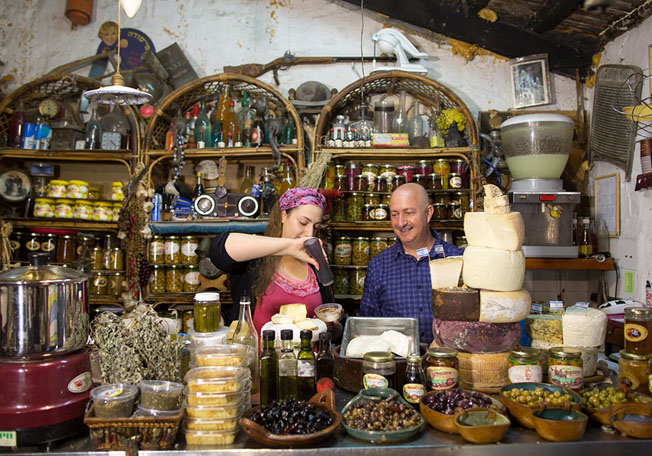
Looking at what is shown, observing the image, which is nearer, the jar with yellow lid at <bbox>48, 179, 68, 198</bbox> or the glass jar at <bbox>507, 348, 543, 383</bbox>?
the glass jar at <bbox>507, 348, 543, 383</bbox>

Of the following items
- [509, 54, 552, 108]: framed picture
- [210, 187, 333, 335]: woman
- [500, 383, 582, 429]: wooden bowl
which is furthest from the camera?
[509, 54, 552, 108]: framed picture

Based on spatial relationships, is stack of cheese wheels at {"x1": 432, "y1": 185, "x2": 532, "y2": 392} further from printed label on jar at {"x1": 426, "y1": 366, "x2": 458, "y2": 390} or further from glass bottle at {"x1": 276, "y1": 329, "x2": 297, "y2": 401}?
glass bottle at {"x1": 276, "y1": 329, "x2": 297, "y2": 401}

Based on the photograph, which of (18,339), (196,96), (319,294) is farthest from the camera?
(196,96)

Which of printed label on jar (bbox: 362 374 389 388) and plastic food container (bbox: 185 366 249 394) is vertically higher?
plastic food container (bbox: 185 366 249 394)

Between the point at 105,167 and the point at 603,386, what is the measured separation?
4.37m

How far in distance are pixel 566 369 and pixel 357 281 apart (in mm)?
2504

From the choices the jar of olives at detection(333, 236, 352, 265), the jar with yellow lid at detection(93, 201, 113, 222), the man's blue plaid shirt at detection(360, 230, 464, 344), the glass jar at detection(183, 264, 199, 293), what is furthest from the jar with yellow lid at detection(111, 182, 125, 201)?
the man's blue plaid shirt at detection(360, 230, 464, 344)

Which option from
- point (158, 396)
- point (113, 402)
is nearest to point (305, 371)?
point (158, 396)

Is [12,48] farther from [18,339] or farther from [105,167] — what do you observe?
[18,339]

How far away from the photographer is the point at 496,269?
1.73 meters

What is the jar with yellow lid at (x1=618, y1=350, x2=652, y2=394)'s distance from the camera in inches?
64.1

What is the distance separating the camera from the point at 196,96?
4.39 metres

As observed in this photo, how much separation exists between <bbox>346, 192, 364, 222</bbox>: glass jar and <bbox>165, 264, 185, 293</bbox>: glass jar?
145 cm

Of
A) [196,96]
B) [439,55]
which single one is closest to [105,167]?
[196,96]
